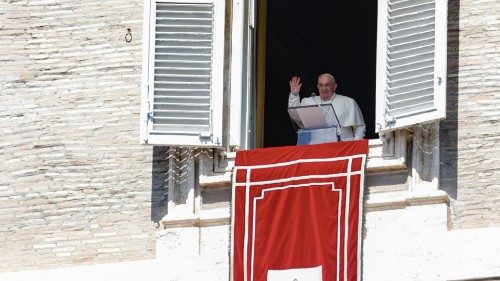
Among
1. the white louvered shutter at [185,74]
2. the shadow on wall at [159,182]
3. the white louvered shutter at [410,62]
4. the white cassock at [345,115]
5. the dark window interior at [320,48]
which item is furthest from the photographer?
the dark window interior at [320,48]

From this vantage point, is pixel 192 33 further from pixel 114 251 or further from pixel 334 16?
pixel 334 16

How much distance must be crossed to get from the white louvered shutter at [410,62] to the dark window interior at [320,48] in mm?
3273

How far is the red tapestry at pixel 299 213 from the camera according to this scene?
19031 millimetres

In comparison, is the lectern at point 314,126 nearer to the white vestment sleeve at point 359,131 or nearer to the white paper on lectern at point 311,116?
the white paper on lectern at point 311,116

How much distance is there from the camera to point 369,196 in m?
19.2

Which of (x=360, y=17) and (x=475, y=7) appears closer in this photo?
(x=475, y=7)

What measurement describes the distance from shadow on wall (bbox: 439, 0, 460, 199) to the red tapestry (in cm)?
57

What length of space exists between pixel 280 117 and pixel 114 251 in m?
3.15

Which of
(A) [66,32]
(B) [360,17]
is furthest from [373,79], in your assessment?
(A) [66,32]

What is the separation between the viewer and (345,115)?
20.4 metres

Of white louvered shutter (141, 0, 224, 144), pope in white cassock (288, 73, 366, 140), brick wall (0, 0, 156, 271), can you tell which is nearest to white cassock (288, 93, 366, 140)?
pope in white cassock (288, 73, 366, 140)

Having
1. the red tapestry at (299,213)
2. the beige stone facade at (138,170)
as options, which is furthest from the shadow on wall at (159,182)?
the red tapestry at (299,213)

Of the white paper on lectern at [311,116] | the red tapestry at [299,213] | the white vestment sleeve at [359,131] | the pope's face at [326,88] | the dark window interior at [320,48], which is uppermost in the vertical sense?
the dark window interior at [320,48]

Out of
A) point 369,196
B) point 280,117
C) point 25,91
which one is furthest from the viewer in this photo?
point 280,117
